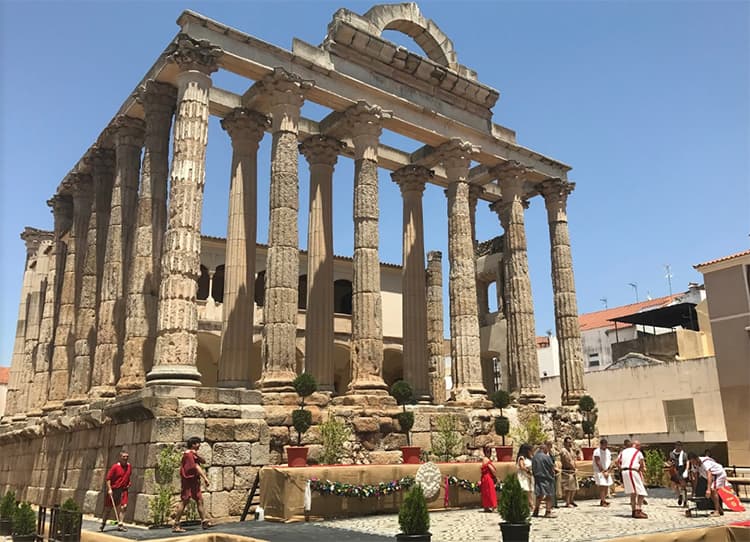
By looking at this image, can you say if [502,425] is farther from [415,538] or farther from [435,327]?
[415,538]

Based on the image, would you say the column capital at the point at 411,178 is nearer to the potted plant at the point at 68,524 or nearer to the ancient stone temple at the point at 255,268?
the ancient stone temple at the point at 255,268

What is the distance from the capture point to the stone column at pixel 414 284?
71.8ft

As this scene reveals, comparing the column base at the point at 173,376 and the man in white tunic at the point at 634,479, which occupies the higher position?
the column base at the point at 173,376

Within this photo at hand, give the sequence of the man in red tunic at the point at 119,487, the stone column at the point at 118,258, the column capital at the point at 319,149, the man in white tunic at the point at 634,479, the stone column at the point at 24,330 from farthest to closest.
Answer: the stone column at the point at 24,330 < the column capital at the point at 319,149 < the stone column at the point at 118,258 < the man in white tunic at the point at 634,479 < the man in red tunic at the point at 119,487

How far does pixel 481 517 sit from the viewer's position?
518 inches

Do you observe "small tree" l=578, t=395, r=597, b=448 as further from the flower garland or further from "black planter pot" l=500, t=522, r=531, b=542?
"black planter pot" l=500, t=522, r=531, b=542

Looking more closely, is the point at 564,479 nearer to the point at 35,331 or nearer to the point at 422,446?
the point at 422,446

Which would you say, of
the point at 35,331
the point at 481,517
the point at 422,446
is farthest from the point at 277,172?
the point at 35,331

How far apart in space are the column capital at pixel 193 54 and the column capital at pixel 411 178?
8.72 m

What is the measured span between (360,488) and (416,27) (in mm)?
15808

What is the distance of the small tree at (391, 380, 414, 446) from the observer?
17797mm

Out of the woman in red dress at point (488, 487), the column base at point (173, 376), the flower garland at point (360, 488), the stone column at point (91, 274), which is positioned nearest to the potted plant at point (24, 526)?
the column base at point (173, 376)

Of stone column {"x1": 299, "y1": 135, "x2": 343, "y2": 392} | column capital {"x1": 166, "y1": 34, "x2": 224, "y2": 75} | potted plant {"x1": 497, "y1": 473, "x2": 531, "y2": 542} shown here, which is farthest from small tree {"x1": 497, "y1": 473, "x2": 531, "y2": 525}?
column capital {"x1": 166, "y1": 34, "x2": 224, "y2": 75}

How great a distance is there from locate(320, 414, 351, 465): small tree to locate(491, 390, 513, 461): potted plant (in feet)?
14.6
